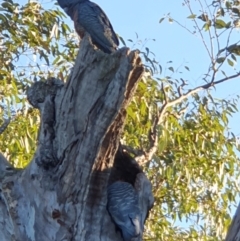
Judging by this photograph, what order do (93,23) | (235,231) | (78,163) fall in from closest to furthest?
1. (235,231)
2. (78,163)
3. (93,23)

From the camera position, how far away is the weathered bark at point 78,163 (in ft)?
9.09

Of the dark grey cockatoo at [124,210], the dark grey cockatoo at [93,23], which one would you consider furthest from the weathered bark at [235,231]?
the dark grey cockatoo at [93,23]

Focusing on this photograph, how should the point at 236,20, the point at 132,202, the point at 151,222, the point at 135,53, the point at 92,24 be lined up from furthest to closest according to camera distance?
the point at 151,222, the point at 236,20, the point at 92,24, the point at 132,202, the point at 135,53

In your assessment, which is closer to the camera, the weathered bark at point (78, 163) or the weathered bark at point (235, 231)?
the weathered bark at point (235, 231)

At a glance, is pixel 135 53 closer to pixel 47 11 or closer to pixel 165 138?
pixel 165 138

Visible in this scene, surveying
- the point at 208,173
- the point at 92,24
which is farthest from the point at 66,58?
the point at 208,173

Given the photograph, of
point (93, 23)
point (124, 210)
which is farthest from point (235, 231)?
point (93, 23)

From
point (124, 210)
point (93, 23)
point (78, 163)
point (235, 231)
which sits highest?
point (93, 23)

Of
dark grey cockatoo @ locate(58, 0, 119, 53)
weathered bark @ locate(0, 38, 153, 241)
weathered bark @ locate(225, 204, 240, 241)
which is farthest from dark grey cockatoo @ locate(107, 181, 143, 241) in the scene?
dark grey cockatoo @ locate(58, 0, 119, 53)

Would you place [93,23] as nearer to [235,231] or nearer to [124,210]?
[124,210]

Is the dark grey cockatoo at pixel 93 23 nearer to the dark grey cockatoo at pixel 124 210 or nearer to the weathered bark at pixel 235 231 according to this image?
the dark grey cockatoo at pixel 124 210

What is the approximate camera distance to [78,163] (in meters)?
2.79

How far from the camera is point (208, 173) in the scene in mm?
4898

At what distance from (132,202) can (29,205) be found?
0.44m
